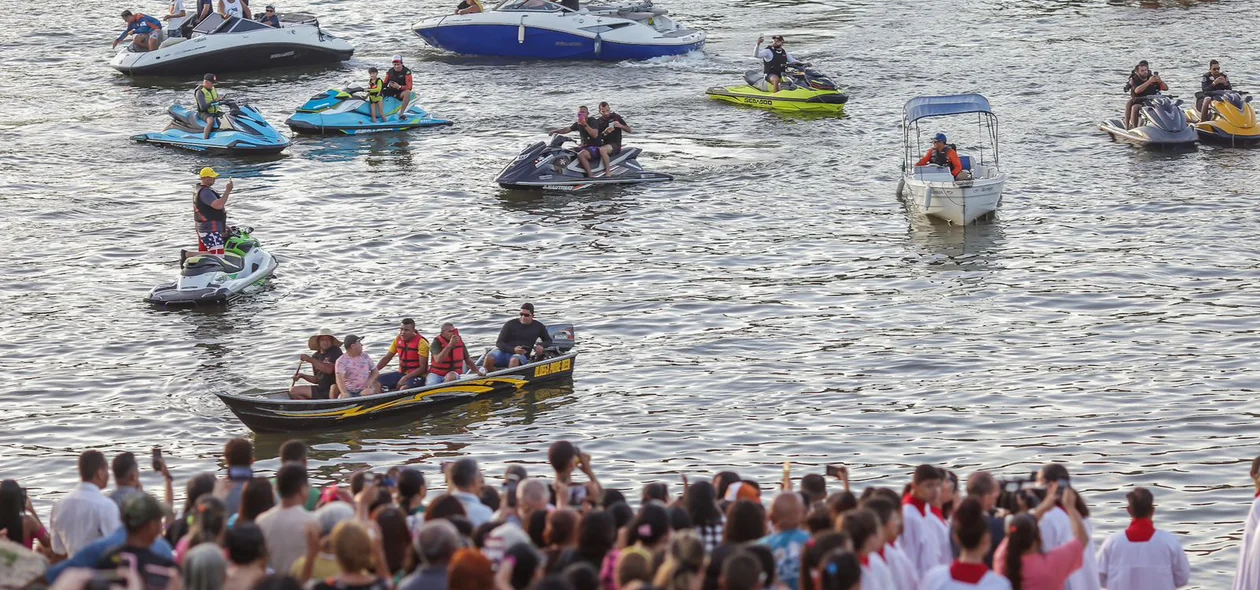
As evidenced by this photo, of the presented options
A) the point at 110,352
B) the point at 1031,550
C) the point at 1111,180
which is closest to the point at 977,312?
the point at 1111,180

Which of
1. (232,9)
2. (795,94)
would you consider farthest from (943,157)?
(232,9)

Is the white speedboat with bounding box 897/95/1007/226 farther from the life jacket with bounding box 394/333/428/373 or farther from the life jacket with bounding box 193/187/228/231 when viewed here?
the life jacket with bounding box 193/187/228/231

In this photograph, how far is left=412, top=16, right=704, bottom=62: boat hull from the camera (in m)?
42.6

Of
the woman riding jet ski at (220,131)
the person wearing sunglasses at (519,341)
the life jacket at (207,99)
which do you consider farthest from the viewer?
the woman riding jet ski at (220,131)

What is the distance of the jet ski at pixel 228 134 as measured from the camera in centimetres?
3412

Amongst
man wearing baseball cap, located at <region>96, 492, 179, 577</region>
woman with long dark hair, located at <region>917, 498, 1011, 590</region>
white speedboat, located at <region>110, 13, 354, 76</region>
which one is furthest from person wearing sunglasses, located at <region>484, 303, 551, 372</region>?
white speedboat, located at <region>110, 13, 354, 76</region>

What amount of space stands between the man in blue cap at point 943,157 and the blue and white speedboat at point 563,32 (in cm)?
1536

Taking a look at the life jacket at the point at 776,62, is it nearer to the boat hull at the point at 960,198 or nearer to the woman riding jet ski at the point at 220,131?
the boat hull at the point at 960,198

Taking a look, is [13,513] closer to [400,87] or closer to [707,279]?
[707,279]

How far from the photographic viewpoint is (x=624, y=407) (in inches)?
781

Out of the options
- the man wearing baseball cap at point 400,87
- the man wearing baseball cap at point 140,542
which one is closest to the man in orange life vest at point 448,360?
the man wearing baseball cap at point 140,542

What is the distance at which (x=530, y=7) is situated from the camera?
143 feet

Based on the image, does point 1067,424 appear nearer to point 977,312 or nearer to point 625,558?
point 977,312

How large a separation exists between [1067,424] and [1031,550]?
991 centimetres
